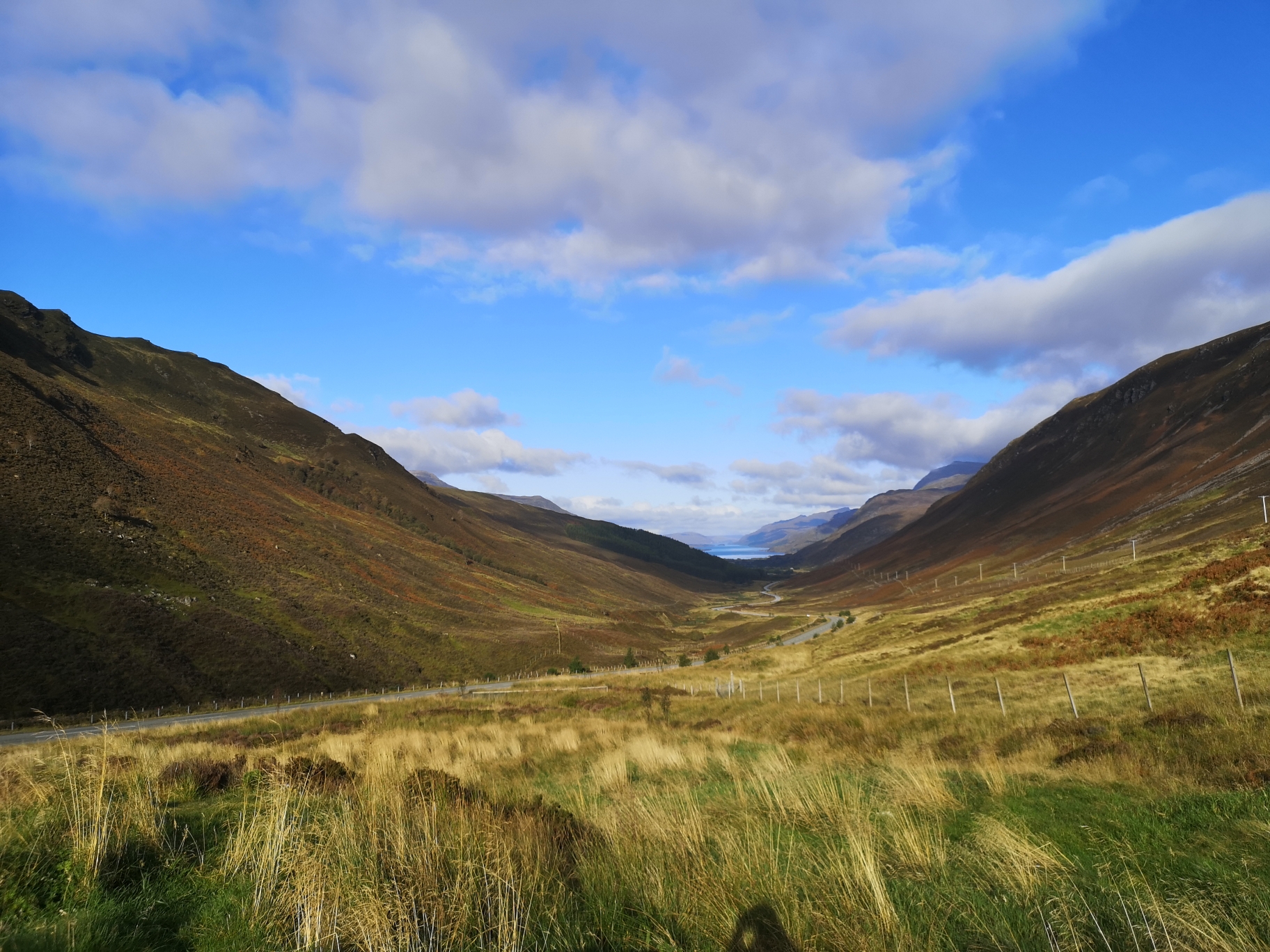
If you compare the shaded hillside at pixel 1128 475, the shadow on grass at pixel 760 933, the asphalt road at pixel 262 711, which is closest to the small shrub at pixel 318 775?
the shadow on grass at pixel 760 933

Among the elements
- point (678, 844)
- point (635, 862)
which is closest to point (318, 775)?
point (635, 862)

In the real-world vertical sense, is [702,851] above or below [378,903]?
below

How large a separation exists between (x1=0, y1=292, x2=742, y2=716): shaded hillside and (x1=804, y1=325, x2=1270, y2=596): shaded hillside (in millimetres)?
63924

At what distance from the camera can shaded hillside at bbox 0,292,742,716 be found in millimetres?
43750

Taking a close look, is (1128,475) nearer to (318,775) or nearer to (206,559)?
(318,775)

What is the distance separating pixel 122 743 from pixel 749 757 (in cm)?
1424

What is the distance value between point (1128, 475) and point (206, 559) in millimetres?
131283

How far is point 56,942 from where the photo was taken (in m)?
4.13

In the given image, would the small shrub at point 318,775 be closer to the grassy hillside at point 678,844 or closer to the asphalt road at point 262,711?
the grassy hillside at point 678,844

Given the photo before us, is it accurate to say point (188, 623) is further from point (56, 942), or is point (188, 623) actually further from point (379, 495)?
point (379, 495)

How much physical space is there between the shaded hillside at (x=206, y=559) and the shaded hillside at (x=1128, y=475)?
63.9 metres

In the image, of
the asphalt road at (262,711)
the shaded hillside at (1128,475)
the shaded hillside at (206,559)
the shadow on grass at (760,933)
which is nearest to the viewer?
the shadow on grass at (760,933)

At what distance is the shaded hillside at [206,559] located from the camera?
43.8 meters

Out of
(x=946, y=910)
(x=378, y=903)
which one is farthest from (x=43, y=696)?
(x=946, y=910)
